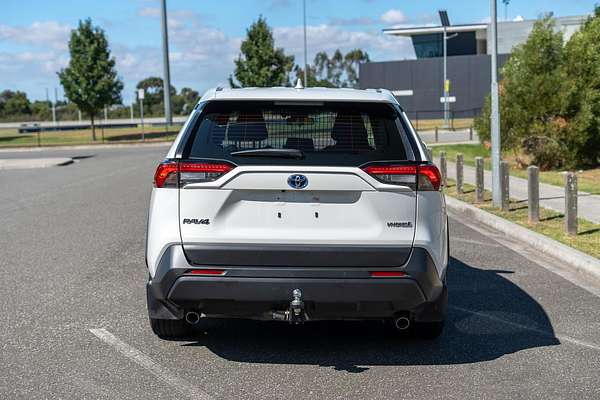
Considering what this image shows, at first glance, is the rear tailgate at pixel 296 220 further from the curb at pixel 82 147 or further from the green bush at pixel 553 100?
the curb at pixel 82 147

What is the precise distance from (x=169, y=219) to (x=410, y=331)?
1.98 m

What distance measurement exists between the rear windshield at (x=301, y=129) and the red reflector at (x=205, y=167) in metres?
0.12

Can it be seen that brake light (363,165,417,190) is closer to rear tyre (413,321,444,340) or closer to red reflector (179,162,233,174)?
red reflector (179,162,233,174)

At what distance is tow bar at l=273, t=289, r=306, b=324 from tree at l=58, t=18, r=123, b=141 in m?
44.4

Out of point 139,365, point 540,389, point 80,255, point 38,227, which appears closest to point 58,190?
point 38,227

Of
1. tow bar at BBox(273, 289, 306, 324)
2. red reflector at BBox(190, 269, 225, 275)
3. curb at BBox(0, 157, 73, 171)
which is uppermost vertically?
red reflector at BBox(190, 269, 225, 275)

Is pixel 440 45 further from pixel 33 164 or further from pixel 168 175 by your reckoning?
pixel 168 175

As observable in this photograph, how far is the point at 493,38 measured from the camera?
13250 millimetres

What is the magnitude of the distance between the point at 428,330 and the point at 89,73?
44.4 meters

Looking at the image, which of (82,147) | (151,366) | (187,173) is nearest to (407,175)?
(187,173)

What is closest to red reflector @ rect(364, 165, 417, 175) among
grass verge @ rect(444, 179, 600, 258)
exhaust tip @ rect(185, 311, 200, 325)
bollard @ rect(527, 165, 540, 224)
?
exhaust tip @ rect(185, 311, 200, 325)

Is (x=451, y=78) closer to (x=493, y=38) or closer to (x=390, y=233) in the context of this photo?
(x=493, y=38)

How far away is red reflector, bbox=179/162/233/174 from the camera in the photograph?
4.88 m

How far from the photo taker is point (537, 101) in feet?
A: 65.2
